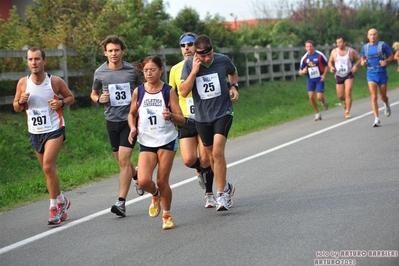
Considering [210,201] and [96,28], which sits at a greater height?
[96,28]

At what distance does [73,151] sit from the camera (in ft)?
55.7

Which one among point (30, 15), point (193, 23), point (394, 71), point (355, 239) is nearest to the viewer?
point (355, 239)

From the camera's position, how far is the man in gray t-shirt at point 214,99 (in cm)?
930

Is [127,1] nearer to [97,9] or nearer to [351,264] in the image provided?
[97,9]

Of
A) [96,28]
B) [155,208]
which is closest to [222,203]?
[155,208]

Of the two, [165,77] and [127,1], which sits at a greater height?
[127,1]

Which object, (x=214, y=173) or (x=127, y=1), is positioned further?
(x=127, y=1)

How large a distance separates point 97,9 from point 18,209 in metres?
14.0

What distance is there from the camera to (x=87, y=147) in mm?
17391

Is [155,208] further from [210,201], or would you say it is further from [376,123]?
[376,123]

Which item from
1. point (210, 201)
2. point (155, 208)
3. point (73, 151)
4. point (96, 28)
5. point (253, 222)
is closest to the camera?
point (253, 222)

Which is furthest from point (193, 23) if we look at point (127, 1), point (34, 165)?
point (34, 165)

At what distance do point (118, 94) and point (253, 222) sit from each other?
252cm

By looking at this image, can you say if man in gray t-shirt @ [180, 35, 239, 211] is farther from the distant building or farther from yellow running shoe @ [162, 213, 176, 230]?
the distant building
